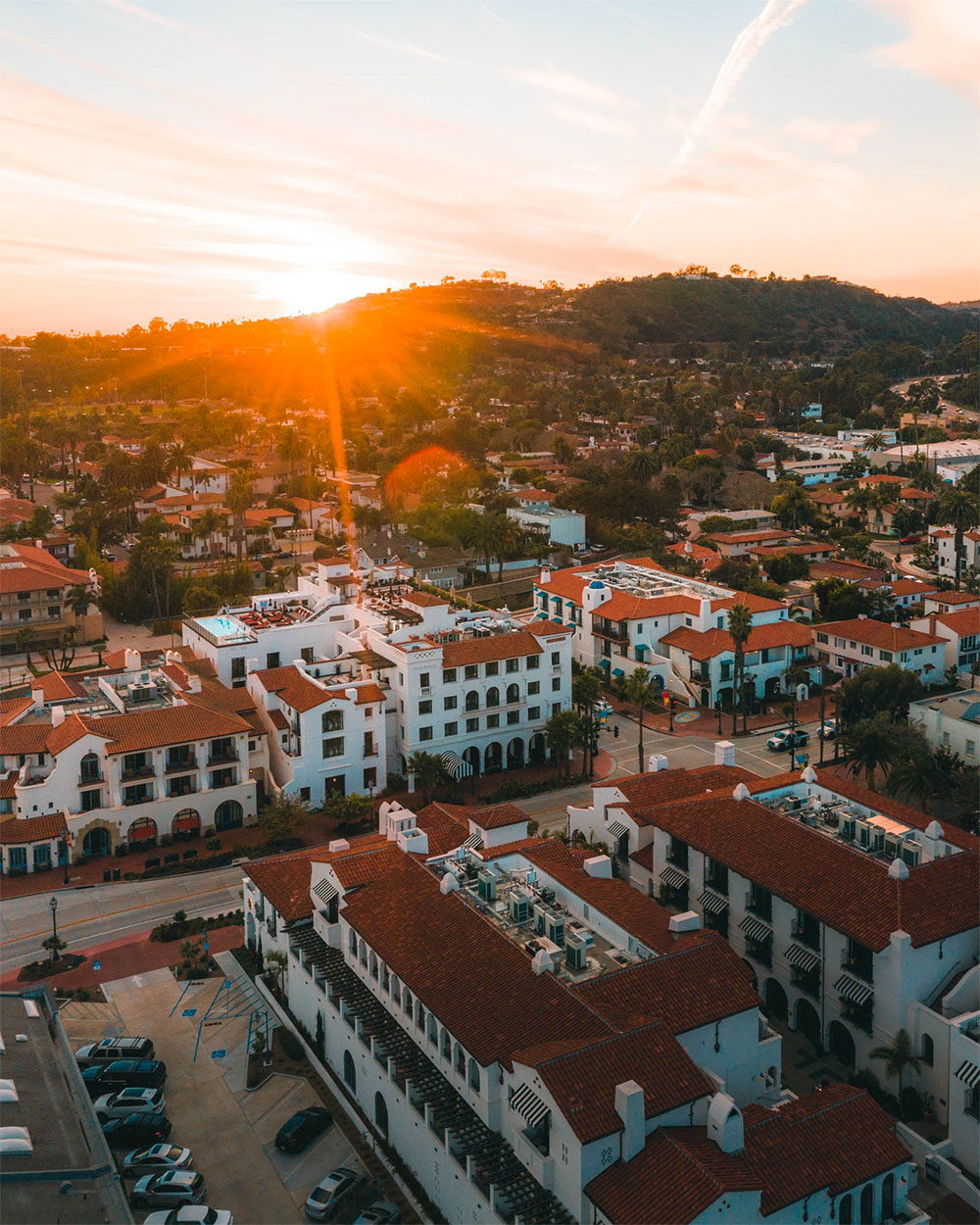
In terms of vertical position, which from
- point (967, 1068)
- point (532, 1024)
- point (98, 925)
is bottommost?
point (98, 925)

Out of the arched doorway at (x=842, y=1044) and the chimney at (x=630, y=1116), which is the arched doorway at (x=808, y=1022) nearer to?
the arched doorway at (x=842, y=1044)

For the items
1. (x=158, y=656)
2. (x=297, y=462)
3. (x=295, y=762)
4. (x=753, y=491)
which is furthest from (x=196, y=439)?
(x=295, y=762)

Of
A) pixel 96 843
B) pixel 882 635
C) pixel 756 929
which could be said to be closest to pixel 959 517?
pixel 882 635

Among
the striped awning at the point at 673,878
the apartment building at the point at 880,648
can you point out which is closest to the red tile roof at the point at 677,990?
the striped awning at the point at 673,878

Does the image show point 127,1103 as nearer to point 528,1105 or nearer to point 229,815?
point 528,1105

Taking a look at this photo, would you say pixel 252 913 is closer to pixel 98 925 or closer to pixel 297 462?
pixel 98 925

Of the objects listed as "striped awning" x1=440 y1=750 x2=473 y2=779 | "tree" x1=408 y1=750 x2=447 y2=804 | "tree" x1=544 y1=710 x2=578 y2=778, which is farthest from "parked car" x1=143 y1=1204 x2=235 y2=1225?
"tree" x1=544 y1=710 x2=578 y2=778
